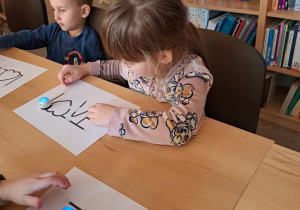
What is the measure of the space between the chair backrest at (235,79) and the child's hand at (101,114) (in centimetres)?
36

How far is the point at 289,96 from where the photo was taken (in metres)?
1.67

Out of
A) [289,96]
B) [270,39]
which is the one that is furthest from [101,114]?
[289,96]

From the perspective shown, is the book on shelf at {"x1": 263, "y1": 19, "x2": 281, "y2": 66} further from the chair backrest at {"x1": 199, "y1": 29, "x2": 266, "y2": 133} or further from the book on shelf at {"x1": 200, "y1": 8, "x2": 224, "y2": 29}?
the chair backrest at {"x1": 199, "y1": 29, "x2": 266, "y2": 133}

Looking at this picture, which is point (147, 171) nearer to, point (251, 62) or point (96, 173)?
point (96, 173)

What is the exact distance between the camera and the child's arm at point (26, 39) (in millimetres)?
1150

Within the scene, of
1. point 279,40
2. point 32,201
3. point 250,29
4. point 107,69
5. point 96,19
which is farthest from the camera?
point 250,29

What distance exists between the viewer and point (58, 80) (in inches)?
36.1

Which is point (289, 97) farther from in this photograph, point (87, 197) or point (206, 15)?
point (87, 197)

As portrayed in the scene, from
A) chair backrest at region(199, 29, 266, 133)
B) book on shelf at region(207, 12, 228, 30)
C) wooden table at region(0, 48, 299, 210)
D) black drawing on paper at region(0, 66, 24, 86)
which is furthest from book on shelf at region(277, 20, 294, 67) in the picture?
black drawing on paper at region(0, 66, 24, 86)

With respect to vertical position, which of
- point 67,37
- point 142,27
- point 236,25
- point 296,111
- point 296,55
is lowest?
point 296,111

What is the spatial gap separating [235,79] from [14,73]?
71 centimetres

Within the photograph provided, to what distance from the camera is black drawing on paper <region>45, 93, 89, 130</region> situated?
0.74 m

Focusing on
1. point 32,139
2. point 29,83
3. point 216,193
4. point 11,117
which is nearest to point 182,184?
point 216,193

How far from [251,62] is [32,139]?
600 millimetres
